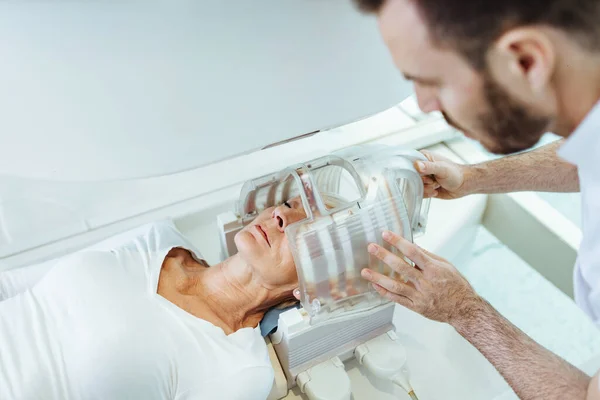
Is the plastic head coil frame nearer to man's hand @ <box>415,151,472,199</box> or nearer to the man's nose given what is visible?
man's hand @ <box>415,151,472,199</box>

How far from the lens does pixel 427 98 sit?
0.81 m

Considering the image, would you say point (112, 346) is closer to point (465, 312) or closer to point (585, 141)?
point (465, 312)

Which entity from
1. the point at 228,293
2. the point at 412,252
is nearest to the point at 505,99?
the point at 412,252

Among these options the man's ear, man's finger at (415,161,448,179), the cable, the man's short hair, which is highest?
the man's short hair

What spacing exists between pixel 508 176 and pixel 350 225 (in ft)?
1.57

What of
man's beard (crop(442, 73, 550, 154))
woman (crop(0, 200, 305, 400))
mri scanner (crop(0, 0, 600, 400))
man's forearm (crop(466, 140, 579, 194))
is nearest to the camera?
mri scanner (crop(0, 0, 600, 400))

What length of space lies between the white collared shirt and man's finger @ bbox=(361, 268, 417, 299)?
12.0 inches

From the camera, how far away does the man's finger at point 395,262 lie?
1.04 meters

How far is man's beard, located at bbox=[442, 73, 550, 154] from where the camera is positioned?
72cm

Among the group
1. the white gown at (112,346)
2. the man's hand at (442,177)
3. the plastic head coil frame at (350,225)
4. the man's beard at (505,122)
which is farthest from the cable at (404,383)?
the man's beard at (505,122)

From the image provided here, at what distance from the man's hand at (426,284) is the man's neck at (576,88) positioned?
372mm

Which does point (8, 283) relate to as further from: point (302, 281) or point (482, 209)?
point (482, 209)

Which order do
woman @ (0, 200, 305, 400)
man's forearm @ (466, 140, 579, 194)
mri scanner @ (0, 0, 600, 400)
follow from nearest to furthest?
mri scanner @ (0, 0, 600, 400)
woman @ (0, 200, 305, 400)
man's forearm @ (466, 140, 579, 194)

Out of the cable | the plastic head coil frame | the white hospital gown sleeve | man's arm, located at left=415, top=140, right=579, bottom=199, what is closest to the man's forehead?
the plastic head coil frame
